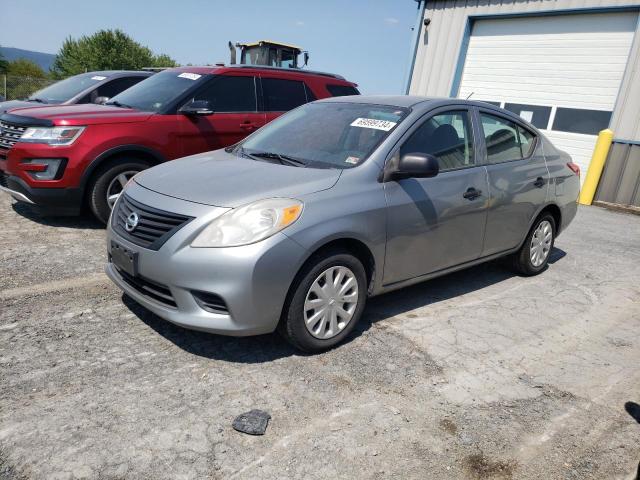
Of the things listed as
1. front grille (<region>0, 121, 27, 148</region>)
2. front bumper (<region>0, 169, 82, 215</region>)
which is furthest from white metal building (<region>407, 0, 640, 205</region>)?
front grille (<region>0, 121, 27, 148</region>)

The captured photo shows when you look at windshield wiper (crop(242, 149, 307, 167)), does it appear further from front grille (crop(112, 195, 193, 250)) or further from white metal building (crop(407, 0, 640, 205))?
white metal building (crop(407, 0, 640, 205))

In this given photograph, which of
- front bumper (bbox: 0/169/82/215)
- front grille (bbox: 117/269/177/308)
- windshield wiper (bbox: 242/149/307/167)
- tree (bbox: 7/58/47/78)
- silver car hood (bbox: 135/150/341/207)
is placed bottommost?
tree (bbox: 7/58/47/78)

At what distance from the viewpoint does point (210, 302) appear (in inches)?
112

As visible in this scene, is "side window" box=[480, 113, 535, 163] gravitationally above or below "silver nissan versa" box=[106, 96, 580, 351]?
above

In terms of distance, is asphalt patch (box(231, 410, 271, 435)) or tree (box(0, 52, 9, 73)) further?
tree (box(0, 52, 9, 73))

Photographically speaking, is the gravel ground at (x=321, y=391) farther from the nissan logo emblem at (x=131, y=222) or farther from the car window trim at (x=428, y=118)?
the car window trim at (x=428, y=118)

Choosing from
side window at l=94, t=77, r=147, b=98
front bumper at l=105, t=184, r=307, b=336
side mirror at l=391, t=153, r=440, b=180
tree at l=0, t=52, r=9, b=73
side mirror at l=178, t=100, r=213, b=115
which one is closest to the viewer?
front bumper at l=105, t=184, r=307, b=336

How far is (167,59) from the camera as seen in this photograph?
77.8 metres

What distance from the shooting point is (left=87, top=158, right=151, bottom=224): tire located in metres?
5.17

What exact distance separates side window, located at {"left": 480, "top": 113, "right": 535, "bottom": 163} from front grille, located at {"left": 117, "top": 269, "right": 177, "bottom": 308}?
279 centimetres

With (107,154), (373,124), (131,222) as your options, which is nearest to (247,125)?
(107,154)

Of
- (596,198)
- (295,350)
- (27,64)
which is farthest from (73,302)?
(27,64)

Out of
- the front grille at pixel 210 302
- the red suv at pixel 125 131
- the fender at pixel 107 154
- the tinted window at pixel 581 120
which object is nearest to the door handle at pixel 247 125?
the red suv at pixel 125 131

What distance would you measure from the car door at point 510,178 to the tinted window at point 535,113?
292 inches
